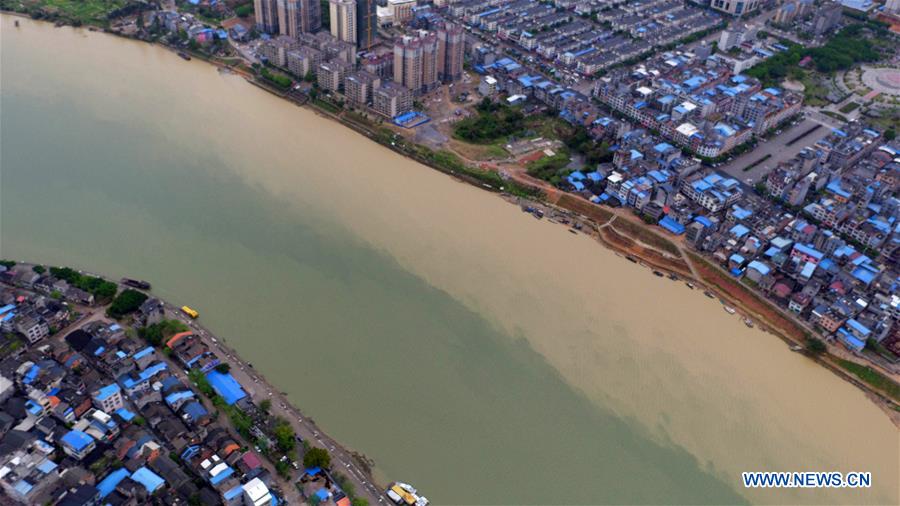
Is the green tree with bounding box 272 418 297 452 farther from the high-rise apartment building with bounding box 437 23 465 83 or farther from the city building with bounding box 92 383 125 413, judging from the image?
the high-rise apartment building with bounding box 437 23 465 83

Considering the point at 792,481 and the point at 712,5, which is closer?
the point at 792,481

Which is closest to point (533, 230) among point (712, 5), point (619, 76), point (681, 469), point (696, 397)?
point (696, 397)

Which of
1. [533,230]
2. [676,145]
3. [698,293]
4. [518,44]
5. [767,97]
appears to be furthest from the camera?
[518,44]

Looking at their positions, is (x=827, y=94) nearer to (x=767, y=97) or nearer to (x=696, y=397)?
(x=767, y=97)

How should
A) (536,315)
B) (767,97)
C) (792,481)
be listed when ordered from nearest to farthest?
(792,481) → (536,315) → (767,97)

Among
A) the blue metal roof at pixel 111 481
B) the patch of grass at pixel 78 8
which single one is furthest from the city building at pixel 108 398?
the patch of grass at pixel 78 8

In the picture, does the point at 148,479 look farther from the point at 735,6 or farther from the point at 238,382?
the point at 735,6

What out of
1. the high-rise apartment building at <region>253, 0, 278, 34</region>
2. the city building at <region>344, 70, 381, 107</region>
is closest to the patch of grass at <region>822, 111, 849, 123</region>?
the city building at <region>344, 70, 381, 107</region>
